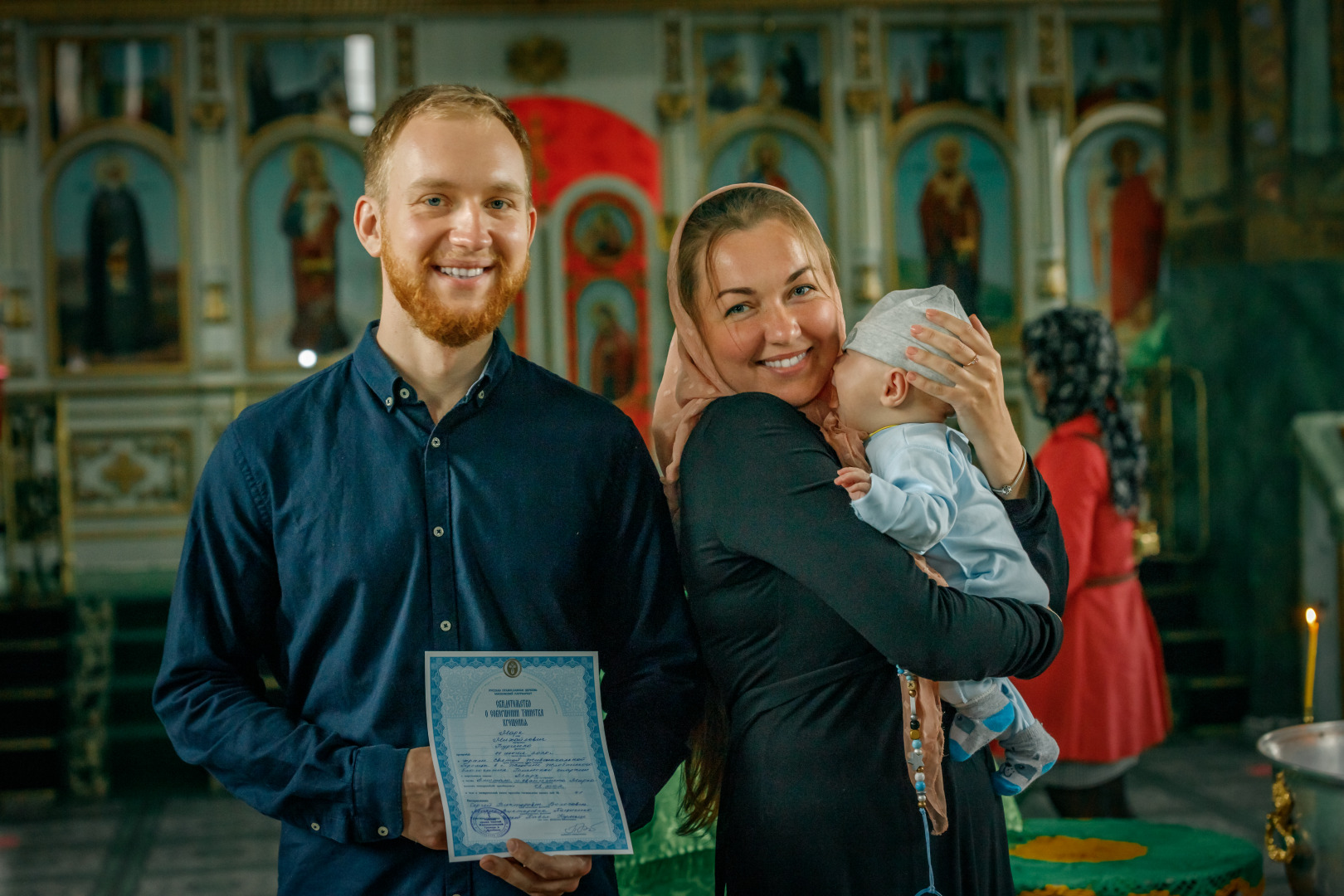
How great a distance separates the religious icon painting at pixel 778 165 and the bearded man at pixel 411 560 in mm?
9022

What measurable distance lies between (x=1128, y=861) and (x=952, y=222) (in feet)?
27.8

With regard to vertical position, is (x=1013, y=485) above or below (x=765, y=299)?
below

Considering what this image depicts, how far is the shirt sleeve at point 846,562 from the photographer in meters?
1.54

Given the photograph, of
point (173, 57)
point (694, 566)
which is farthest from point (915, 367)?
point (173, 57)

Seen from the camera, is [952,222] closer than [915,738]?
No

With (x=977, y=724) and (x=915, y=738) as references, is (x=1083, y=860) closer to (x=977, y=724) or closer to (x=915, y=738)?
(x=977, y=724)

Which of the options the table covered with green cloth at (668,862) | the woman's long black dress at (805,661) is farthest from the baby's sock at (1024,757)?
the table covered with green cloth at (668,862)

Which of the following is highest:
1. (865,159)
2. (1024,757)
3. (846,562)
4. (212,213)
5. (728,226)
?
(865,159)

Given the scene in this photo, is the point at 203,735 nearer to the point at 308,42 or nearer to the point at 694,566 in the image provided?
the point at 694,566

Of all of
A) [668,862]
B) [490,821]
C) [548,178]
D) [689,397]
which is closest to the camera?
[490,821]

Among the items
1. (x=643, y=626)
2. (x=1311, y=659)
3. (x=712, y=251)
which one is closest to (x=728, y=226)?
(x=712, y=251)

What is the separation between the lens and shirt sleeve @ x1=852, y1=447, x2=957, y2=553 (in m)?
1.56

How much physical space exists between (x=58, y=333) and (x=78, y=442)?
2.89 ft

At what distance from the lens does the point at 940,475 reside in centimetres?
169
